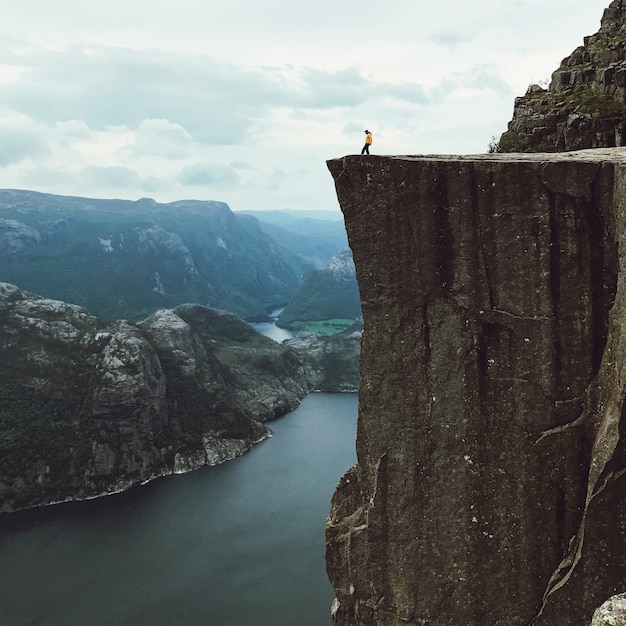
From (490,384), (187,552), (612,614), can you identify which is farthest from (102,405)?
(612,614)

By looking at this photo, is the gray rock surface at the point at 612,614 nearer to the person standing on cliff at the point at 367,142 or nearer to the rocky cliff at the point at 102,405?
the person standing on cliff at the point at 367,142

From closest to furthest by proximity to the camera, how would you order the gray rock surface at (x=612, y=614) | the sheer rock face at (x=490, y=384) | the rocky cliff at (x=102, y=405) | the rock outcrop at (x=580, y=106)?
the gray rock surface at (x=612, y=614), the sheer rock face at (x=490, y=384), the rock outcrop at (x=580, y=106), the rocky cliff at (x=102, y=405)

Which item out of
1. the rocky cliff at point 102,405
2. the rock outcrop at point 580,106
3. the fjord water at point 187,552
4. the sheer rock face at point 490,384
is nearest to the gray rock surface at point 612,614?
the sheer rock face at point 490,384

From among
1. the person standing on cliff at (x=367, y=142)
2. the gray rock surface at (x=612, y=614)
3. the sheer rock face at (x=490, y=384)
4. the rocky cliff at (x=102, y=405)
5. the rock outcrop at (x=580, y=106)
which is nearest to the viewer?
the gray rock surface at (x=612, y=614)

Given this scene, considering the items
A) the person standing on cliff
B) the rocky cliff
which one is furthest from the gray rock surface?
the rocky cliff

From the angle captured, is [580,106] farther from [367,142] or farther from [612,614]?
[612,614]

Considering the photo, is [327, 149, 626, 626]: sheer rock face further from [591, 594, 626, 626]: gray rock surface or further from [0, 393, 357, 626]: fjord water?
[0, 393, 357, 626]: fjord water

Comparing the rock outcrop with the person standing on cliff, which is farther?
the rock outcrop
